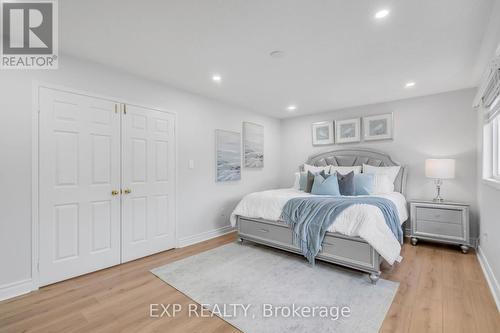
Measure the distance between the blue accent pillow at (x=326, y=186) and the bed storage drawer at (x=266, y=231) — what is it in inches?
35.9

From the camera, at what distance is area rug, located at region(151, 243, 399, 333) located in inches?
72.9

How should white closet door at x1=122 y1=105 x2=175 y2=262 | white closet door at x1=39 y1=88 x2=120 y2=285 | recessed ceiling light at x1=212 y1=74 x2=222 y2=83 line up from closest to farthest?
white closet door at x1=39 y1=88 x2=120 y2=285 < white closet door at x1=122 y1=105 x2=175 y2=262 < recessed ceiling light at x1=212 y1=74 x2=222 y2=83

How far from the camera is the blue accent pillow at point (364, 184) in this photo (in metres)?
3.68

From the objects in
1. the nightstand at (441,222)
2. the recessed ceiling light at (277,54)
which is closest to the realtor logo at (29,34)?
the recessed ceiling light at (277,54)

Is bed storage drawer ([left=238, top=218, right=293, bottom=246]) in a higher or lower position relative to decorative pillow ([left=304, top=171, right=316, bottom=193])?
lower

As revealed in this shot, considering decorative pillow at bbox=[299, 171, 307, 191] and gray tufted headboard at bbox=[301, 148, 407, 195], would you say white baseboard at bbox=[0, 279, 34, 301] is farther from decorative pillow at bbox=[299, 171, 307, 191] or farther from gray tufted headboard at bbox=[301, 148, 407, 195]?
gray tufted headboard at bbox=[301, 148, 407, 195]

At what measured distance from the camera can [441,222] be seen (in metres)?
3.51

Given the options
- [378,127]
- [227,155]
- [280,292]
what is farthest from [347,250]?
[378,127]

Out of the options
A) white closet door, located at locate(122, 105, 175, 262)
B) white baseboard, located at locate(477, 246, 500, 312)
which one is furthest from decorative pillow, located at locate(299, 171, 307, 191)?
white baseboard, located at locate(477, 246, 500, 312)

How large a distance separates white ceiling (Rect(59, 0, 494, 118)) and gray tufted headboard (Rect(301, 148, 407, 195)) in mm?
1307

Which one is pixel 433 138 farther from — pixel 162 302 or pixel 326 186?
pixel 162 302

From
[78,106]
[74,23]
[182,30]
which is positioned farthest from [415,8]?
[78,106]

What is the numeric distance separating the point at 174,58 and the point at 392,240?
3.13 meters

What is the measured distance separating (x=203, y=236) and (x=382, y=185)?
121 inches
